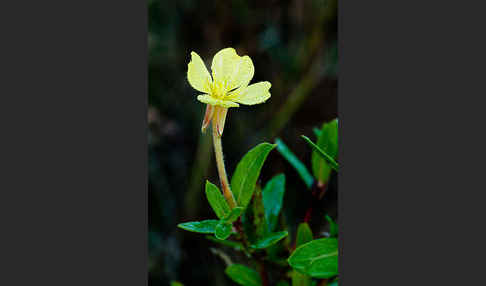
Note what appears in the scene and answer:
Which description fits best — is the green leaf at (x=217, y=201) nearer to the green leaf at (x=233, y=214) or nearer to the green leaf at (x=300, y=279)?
the green leaf at (x=233, y=214)

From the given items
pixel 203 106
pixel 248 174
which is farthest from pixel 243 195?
pixel 203 106

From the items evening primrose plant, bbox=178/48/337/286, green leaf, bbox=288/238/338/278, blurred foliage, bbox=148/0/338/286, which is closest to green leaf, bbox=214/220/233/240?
evening primrose plant, bbox=178/48/337/286

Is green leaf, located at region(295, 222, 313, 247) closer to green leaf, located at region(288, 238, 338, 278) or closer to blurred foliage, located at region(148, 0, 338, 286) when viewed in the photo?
green leaf, located at region(288, 238, 338, 278)

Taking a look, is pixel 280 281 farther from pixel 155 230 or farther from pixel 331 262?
pixel 155 230

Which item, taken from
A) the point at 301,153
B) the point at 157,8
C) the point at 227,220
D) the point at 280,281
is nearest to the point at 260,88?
A: the point at 227,220

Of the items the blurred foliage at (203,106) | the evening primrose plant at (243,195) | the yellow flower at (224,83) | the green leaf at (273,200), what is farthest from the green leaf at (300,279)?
the blurred foliage at (203,106)

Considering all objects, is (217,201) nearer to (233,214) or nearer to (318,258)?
(233,214)

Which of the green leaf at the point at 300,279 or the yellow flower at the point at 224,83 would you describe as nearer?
the yellow flower at the point at 224,83
